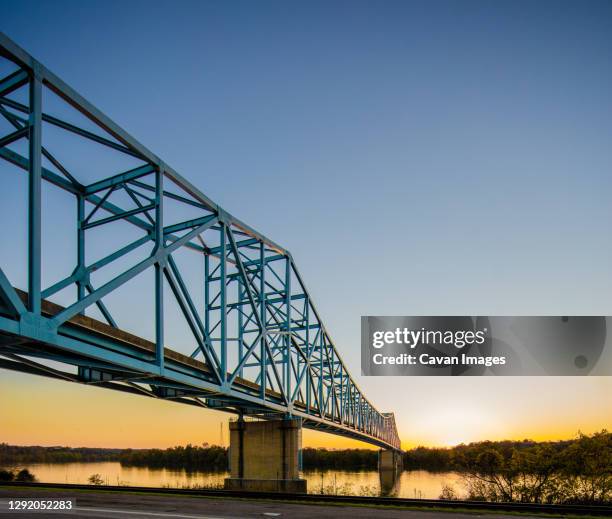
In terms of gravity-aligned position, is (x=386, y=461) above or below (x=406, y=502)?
below

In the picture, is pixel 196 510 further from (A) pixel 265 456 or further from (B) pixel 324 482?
(B) pixel 324 482

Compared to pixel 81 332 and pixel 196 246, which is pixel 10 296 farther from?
pixel 196 246

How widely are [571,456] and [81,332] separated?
34.2 meters

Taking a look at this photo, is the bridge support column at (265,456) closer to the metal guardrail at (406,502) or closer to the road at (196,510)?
the metal guardrail at (406,502)

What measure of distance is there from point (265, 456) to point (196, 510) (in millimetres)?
20183

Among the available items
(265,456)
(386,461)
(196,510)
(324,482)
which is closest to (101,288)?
(196,510)

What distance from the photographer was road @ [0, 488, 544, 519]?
67.8 ft

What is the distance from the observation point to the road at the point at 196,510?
814 inches

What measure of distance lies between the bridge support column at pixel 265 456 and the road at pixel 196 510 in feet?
43.5

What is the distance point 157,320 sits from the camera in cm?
2042

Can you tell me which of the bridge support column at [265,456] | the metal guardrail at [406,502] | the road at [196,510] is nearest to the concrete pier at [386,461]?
the bridge support column at [265,456]

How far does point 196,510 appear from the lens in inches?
887

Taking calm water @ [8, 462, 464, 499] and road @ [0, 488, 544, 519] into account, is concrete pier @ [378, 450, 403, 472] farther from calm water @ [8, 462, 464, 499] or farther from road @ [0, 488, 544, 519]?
road @ [0, 488, 544, 519]

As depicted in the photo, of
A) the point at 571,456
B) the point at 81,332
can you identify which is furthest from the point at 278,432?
the point at 81,332
